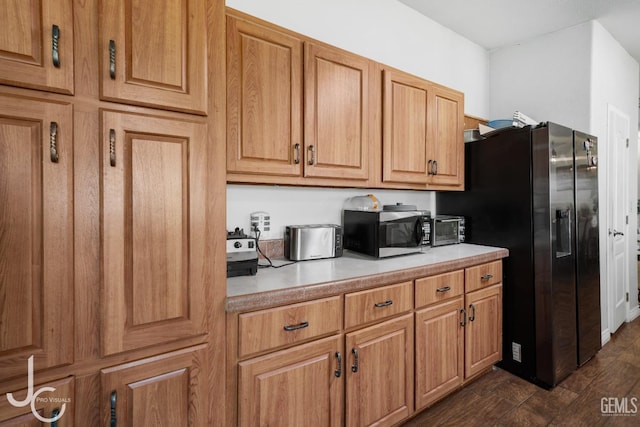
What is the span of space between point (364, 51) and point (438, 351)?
2.09 m

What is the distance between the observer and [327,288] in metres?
1.40

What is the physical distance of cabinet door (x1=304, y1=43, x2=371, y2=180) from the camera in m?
1.73

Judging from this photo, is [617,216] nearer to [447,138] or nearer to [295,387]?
[447,138]

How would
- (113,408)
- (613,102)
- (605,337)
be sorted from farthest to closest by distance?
1. (613,102)
2. (605,337)
3. (113,408)

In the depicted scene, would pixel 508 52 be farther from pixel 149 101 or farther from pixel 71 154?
pixel 71 154

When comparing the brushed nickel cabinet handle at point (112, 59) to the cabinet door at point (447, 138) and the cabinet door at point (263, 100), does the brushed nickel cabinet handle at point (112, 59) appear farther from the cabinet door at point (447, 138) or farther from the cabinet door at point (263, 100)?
the cabinet door at point (447, 138)

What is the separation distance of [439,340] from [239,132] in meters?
1.60

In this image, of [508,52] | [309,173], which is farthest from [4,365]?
[508,52]

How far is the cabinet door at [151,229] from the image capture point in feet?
3.21

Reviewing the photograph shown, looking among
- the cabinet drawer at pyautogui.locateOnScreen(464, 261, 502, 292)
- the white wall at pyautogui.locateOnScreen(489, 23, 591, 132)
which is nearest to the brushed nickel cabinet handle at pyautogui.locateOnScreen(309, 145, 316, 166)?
the cabinet drawer at pyautogui.locateOnScreen(464, 261, 502, 292)

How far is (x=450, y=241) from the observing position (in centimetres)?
254

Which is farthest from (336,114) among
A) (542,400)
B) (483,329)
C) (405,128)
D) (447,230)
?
(542,400)

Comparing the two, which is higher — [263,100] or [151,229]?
[263,100]

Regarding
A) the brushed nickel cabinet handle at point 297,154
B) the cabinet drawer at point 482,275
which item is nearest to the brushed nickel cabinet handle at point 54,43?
the brushed nickel cabinet handle at point 297,154
